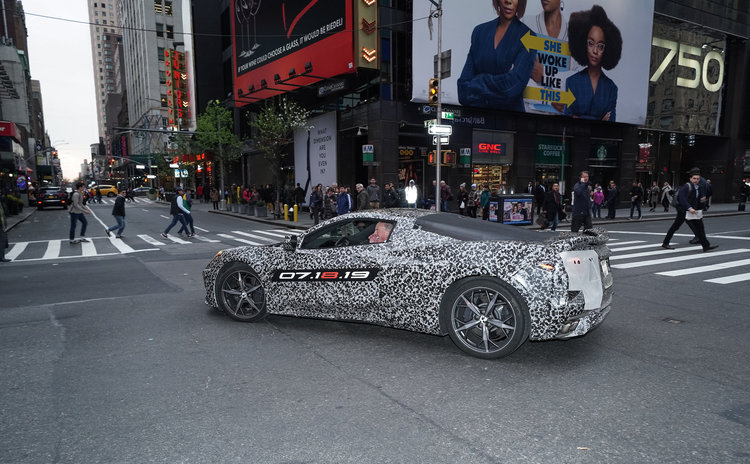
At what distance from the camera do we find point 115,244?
14.8 m

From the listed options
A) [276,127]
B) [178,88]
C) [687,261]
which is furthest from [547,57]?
[178,88]

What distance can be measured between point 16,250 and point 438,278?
1481 centimetres

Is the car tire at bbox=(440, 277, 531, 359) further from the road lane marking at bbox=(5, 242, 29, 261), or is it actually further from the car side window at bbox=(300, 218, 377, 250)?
the road lane marking at bbox=(5, 242, 29, 261)

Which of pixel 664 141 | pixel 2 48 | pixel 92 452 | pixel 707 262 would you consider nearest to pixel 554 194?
pixel 707 262

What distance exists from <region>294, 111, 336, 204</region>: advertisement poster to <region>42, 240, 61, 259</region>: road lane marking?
16.9m

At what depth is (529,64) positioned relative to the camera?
88.9 feet

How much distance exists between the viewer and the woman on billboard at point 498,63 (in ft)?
83.6

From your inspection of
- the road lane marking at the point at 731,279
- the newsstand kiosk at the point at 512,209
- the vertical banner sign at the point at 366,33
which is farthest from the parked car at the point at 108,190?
the road lane marking at the point at 731,279

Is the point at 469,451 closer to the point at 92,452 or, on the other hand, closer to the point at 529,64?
the point at 92,452

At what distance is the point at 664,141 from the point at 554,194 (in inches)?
1175

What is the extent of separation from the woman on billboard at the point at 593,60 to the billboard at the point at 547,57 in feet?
0.20

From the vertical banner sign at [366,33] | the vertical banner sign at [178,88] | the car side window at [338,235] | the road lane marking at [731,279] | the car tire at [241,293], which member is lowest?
the road lane marking at [731,279]

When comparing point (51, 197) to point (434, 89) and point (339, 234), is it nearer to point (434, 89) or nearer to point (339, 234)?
point (434, 89)

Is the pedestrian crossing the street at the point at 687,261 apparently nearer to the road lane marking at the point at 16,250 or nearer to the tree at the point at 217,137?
the road lane marking at the point at 16,250
